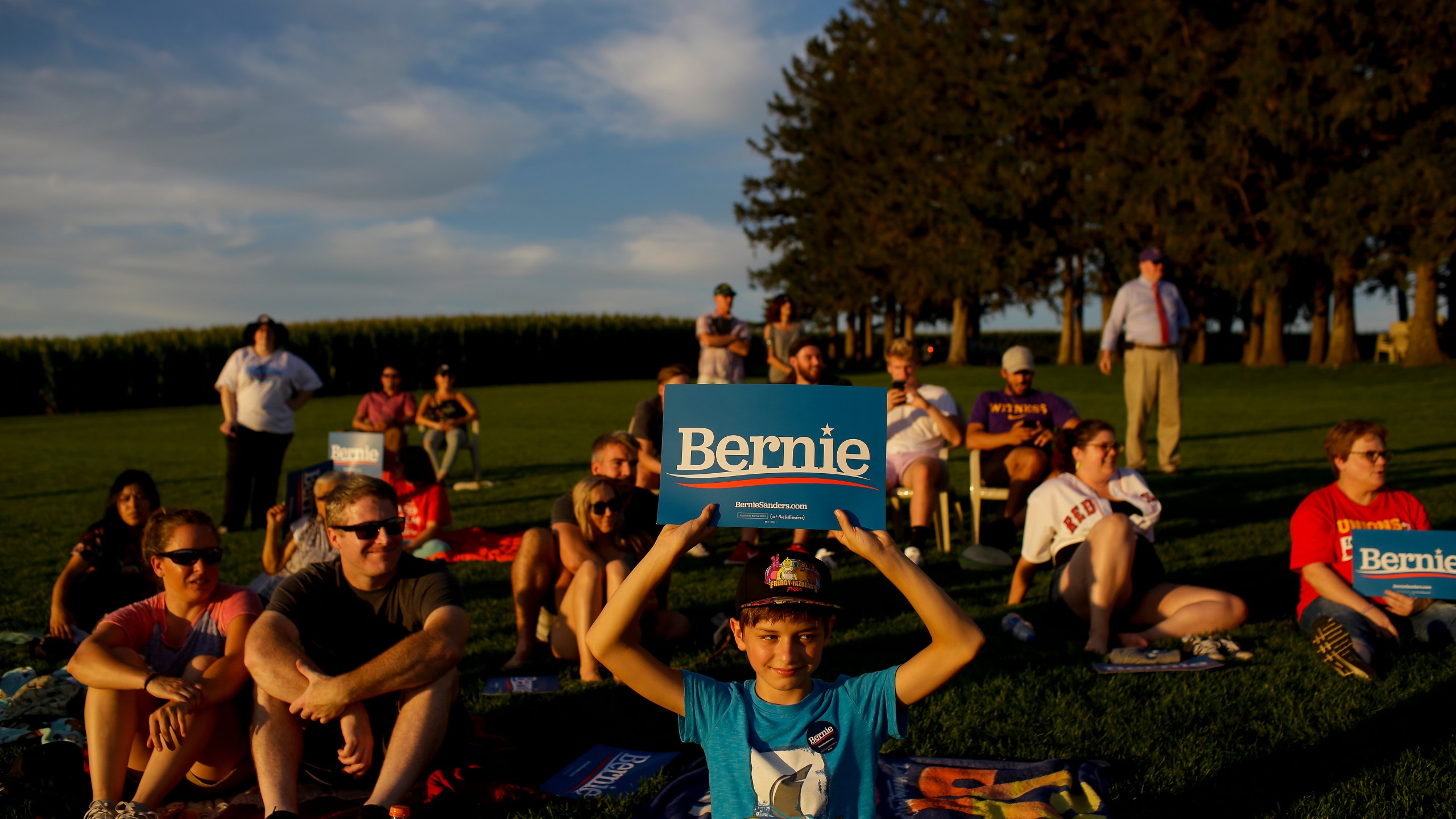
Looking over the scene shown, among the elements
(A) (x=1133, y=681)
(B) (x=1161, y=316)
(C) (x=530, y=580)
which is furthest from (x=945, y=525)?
(B) (x=1161, y=316)

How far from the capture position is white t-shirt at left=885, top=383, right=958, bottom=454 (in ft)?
26.7

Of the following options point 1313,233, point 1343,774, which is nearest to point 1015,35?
point 1313,233

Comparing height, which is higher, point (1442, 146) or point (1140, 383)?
point (1442, 146)

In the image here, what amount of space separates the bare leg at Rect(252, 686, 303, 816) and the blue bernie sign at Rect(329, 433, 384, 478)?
4523 millimetres

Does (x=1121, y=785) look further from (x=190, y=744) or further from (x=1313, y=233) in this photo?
(x=1313, y=233)

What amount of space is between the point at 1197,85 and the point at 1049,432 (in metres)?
30.1

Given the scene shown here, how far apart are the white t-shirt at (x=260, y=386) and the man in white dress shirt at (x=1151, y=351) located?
9096 mm

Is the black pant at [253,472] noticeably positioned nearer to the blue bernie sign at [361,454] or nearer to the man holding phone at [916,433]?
the blue bernie sign at [361,454]

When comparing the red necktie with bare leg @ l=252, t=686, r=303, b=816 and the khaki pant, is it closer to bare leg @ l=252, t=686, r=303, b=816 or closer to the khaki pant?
the khaki pant

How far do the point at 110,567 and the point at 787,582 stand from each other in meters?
4.98

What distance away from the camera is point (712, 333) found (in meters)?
10.8

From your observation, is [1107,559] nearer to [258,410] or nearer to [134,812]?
[134,812]

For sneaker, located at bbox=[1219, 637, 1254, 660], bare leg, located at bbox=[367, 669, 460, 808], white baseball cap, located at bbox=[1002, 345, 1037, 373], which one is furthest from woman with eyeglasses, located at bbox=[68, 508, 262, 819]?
white baseball cap, located at bbox=[1002, 345, 1037, 373]

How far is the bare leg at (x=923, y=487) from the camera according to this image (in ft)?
25.4
